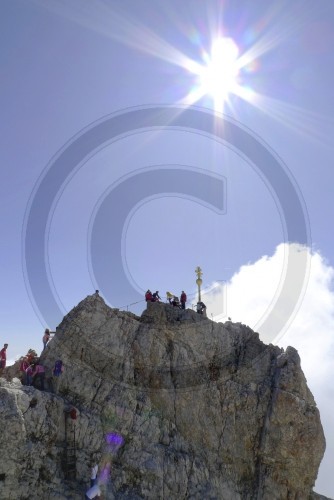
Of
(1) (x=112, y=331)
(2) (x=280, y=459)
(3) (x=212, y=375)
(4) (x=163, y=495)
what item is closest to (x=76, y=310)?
(1) (x=112, y=331)

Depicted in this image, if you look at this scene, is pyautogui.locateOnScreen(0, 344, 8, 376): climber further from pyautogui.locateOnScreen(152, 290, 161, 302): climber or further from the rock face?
pyautogui.locateOnScreen(152, 290, 161, 302): climber

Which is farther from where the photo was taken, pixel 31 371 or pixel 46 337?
pixel 46 337

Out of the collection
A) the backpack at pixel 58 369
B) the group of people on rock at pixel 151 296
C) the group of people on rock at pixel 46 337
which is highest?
the group of people on rock at pixel 151 296

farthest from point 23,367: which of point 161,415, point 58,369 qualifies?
point 161,415

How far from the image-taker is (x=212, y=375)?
31.4m

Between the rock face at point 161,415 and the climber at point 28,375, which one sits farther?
the climber at point 28,375

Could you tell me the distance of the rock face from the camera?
76.3 ft

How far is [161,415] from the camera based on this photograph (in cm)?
2814

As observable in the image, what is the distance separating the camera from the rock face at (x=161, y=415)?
23.3 metres

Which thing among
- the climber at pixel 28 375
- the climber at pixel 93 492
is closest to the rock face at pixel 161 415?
the climber at pixel 28 375

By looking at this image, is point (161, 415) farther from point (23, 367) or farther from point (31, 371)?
point (23, 367)

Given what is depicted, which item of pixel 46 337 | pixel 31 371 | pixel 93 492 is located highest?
pixel 46 337

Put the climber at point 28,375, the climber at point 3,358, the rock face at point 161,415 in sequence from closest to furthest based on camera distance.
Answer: the rock face at point 161,415
the climber at point 28,375
the climber at point 3,358

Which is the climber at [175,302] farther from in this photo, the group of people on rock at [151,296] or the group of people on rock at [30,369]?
the group of people on rock at [30,369]
